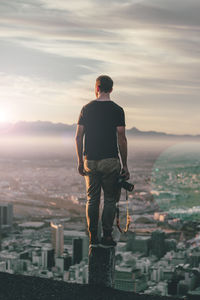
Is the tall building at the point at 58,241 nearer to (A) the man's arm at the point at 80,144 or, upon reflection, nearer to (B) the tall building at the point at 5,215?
(B) the tall building at the point at 5,215

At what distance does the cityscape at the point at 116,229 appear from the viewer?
14.5m

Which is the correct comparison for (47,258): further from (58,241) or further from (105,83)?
(105,83)

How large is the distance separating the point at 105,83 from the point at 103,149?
1.65 feet

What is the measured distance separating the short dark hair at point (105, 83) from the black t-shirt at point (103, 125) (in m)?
0.10

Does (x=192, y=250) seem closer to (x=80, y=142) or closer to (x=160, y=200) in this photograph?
(x=160, y=200)

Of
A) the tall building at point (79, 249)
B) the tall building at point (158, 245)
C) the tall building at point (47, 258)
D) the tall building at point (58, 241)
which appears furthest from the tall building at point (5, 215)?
the tall building at point (158, 245)

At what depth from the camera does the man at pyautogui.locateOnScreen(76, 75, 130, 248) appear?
4023 millimetres

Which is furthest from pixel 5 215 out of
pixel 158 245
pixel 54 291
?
pixel 54 291

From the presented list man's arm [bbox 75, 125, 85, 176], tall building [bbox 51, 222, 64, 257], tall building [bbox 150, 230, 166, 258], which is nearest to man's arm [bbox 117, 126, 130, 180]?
man's arm [bbox 75, 125, 85, 176]

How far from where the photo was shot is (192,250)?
19688 mm

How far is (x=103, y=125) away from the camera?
13.2 ft

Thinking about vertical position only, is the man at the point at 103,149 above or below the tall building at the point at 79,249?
above

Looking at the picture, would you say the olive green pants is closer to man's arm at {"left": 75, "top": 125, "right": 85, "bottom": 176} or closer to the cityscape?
man's arm at {"left": 75, "top": 125, "right": 85, "bottom": 176}

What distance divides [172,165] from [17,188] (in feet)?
45.4
